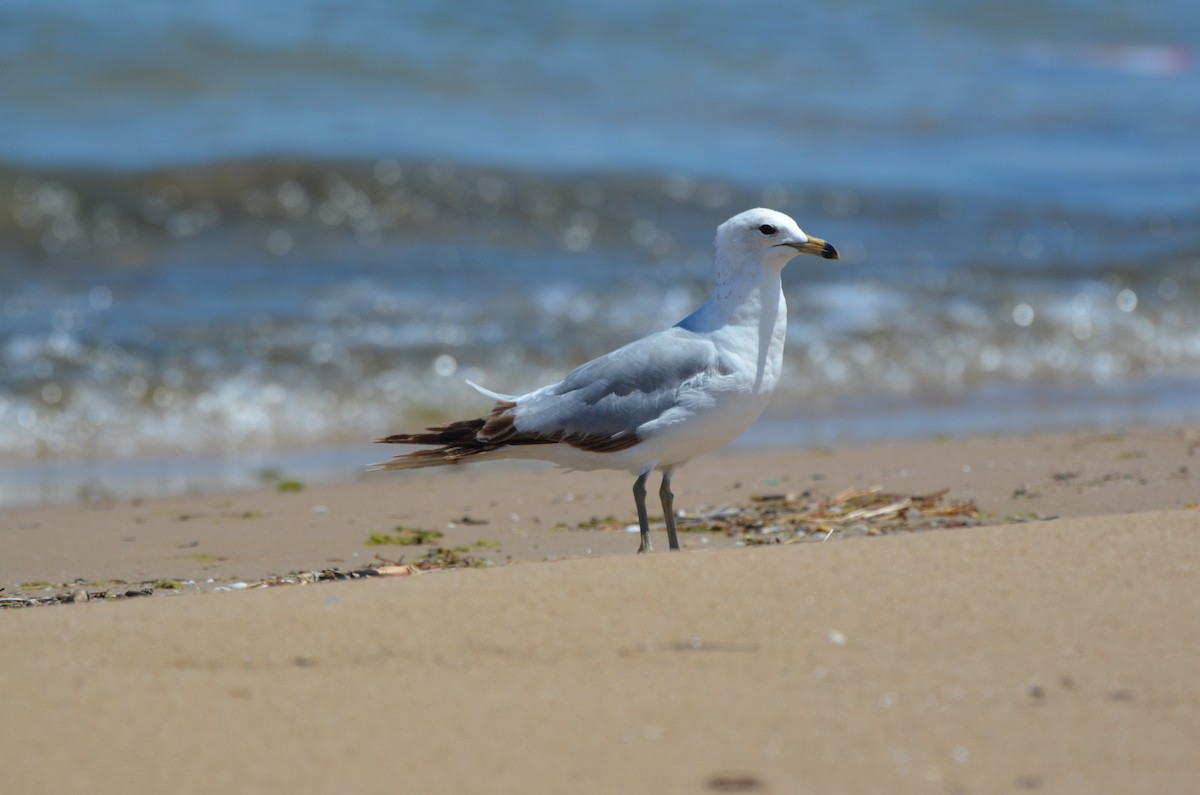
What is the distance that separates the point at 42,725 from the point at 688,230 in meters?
9.53

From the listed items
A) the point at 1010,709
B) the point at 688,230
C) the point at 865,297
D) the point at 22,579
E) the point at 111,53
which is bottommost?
the point at 1010,709

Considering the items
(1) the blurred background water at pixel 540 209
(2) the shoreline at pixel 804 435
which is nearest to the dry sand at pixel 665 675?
(2) the shoreline at pixel 804 435

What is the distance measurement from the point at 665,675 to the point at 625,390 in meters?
1.57

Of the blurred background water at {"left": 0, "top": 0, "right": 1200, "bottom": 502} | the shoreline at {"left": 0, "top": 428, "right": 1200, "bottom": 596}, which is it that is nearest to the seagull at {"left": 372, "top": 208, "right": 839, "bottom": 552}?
the shoreline at {"left": 0, "top": 428, "right": 1200, "bottom": 596}

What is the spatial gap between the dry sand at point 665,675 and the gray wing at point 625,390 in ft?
2.76

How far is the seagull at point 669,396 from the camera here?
4.22 metres

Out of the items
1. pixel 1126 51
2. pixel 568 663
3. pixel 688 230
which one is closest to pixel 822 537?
pixel 568 663

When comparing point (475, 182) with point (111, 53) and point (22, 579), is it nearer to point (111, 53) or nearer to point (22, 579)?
point (111, 53)

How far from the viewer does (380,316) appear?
9.34 metres

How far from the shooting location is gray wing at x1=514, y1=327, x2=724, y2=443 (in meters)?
4.25

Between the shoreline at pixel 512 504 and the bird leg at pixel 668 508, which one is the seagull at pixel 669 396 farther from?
the shoreline at pixel 512 504

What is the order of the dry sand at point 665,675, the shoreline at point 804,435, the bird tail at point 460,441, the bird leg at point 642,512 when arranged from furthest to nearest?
the shoreline at point 804,435
the bird tail at point 460,441
the bird leg at point 642,512
the dry sand at point 665,675

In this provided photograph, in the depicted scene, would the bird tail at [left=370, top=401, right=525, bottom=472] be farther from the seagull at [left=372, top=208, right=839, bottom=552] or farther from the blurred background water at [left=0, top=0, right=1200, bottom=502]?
the blurred background water at [left=0, top=0, right=1200, bottom=502]

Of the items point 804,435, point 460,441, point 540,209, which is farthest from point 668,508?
point 540,209
